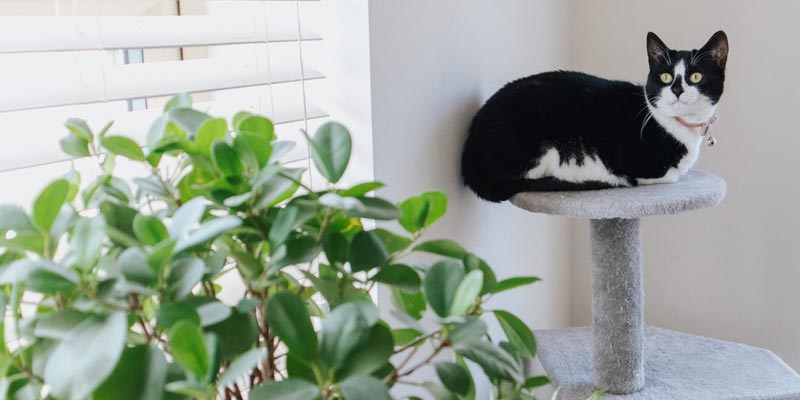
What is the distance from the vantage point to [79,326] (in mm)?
403

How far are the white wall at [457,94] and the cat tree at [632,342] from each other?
5.7 inches

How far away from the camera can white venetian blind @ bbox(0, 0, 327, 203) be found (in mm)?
761

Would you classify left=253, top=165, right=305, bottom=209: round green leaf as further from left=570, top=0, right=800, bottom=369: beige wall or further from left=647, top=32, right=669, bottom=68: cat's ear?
left=570, top=0, right=800, bottom=369: beige wall

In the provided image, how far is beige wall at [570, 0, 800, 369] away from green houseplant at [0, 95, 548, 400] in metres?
1.39

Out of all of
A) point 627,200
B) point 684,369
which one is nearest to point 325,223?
point 627,200

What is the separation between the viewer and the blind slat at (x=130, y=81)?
0.76 metres

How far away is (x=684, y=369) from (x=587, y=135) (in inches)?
19.8

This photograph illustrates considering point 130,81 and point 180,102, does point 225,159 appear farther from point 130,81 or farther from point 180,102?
point 130,81

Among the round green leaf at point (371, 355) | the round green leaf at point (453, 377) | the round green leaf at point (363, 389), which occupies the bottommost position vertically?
the round green leaf at point (453, 377)

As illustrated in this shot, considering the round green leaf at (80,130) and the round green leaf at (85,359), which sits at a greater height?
the round green leaf at (80,130)

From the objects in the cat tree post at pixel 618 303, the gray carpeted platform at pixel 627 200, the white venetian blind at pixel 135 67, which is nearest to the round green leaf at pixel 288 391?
the white venetian blind at pixel 135 67

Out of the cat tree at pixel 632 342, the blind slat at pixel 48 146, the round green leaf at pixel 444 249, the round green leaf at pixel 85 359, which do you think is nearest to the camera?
the round green leaf at pixel 85 359

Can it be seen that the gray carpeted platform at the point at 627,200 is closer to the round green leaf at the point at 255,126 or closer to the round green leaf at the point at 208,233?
the round green leaf at the point at 255,126

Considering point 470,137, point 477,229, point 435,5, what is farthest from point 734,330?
point 435,5
